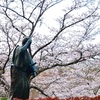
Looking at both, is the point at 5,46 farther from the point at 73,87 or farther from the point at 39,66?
the point at 73,87

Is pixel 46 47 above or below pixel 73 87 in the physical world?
above

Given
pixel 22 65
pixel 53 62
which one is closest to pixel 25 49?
pixel 22 65

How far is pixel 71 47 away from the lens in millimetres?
13922

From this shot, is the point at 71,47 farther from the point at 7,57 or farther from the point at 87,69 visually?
the point at 7,57

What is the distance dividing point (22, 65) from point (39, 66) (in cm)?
697

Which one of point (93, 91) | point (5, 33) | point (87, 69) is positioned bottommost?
point (93, 91)

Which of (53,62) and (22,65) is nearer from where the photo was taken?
(22,65)

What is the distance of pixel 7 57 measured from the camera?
13438mm

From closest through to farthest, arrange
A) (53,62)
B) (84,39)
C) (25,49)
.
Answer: (25,49), (53,62), (84,39)

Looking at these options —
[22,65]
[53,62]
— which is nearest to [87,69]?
[53,62]

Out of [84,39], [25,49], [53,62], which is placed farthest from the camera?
→ [84,39]

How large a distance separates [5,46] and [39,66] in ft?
6.28

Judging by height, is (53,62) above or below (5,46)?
below

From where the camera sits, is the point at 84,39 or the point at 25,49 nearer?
the point at 25,49
